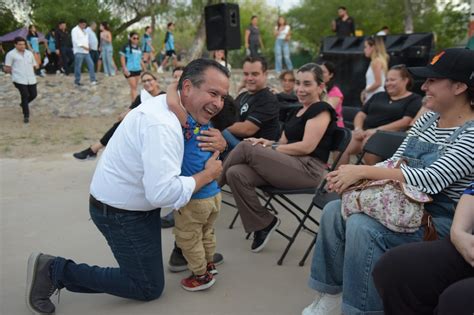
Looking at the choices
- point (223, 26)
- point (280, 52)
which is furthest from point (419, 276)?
point (280, 52)

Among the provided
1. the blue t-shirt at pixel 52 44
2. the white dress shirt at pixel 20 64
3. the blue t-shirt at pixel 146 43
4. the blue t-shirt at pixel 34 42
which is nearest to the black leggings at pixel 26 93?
the white dress shirt at pixel 20 64

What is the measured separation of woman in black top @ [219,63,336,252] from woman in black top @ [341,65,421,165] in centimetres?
109

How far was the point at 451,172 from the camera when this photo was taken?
2.28m

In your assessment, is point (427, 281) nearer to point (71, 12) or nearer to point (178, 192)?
point (178, 192)

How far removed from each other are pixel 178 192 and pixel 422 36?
8205mm

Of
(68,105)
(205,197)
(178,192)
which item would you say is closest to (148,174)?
(178,192)

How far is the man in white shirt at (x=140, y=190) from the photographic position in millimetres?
2408

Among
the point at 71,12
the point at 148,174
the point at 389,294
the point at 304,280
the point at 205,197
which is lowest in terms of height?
the point at 304,280

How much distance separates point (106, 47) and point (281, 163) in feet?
41.2

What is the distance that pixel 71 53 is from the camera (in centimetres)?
1574

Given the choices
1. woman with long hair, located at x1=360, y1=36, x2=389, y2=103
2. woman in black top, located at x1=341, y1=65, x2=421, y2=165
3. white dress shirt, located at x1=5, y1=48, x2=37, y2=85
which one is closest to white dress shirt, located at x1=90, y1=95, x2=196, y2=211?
Answer: woman in black top, located at x1=341, y1=65, x2=421, y2=165

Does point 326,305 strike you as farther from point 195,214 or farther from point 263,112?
point 263,112

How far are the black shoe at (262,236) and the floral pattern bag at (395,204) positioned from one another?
131cm

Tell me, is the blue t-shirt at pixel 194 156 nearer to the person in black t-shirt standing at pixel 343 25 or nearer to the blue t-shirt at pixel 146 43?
the person in black t-shirt standing at pixel 343 25
